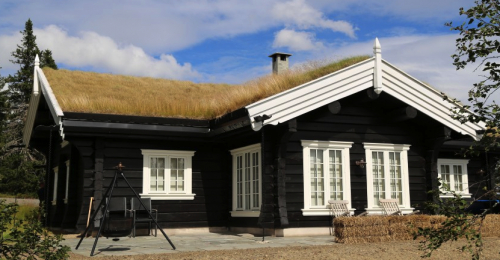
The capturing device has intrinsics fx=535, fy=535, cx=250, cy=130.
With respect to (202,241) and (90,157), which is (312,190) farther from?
(90,157)

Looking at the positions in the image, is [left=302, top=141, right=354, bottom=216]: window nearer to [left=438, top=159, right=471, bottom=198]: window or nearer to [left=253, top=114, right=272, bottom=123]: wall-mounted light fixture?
[left=253, top=114, right=272, bottom=123]: wall-mounted light fixture

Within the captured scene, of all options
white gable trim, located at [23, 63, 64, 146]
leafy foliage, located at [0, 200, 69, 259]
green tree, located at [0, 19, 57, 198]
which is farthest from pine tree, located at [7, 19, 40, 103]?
leafy foliage, located at [0, 200, 69, 259]

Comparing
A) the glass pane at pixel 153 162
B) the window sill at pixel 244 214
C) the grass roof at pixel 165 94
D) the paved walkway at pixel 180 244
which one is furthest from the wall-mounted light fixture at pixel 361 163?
the glass pane at pixel 153 162

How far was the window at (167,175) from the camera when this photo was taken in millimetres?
13367

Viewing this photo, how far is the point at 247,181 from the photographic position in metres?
13.3

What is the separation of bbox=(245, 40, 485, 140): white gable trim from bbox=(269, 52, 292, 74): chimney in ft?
13.8

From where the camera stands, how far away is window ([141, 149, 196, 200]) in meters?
13.4

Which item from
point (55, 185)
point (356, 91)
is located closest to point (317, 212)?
point (356, 91)

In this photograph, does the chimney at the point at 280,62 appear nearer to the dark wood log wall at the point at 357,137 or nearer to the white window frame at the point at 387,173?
the dark wood log wall at the point at 357,137

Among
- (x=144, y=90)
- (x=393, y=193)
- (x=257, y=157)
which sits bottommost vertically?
(x=393, y=193)

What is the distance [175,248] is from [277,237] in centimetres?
301

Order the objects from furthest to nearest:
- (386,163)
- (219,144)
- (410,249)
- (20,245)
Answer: (219,144)
(386,163)
(410,249)
(20,245)

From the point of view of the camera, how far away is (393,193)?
13.5 metres

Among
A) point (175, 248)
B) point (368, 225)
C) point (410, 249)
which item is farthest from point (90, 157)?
point (410, 249)
